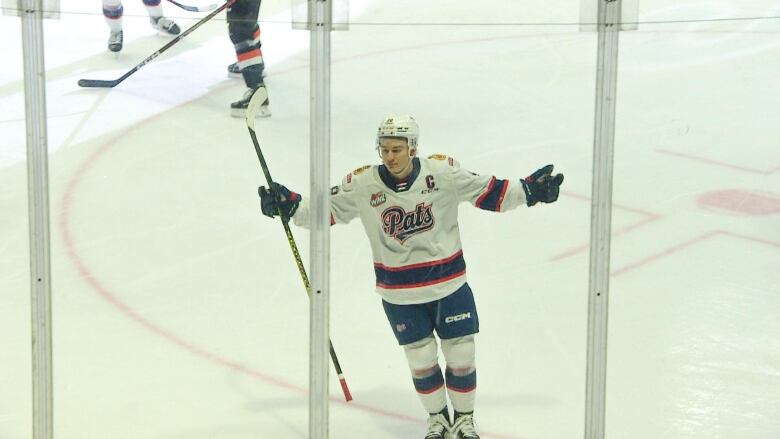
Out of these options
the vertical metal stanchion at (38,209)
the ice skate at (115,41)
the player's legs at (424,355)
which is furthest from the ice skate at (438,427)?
the ice skate at (115,41)

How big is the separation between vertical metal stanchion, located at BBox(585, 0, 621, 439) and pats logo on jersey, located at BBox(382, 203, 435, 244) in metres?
0.43

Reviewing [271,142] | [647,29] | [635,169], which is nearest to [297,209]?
[271,142]

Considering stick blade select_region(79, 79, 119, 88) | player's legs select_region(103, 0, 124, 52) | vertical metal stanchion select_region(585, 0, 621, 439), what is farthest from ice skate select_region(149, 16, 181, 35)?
vertical metal stanchion select_region(585, 0, 621, 439)

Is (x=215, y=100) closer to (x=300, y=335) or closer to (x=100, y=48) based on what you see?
(x=100, y=48)

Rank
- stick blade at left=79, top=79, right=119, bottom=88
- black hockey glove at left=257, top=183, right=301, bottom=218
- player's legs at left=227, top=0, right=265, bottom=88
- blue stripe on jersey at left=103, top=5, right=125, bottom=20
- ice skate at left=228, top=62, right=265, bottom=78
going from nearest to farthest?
black hockey glove at left=257, top=183, right=301, bottom=218 → blue stripe on jersey at left=103, top=5, right=125, bottom=20 → player's legs at left=227, top=0, right=265, bottom=88 → stick blade at left=79, top=79, right=119, bottom=88 → ice skate at left=228, top=62, right=265, bottom=78

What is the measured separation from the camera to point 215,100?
5.34 m

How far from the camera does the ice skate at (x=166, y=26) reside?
4977 mm

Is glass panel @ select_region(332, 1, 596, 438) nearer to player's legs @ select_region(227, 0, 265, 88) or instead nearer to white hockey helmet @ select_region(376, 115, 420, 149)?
white hockey helmet @ select_region(376, 115, 420, 149)

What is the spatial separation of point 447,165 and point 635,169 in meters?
1.81

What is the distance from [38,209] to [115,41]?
232 cm

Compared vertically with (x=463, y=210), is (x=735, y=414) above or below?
below

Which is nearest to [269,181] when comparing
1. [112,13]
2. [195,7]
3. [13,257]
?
[13,257]

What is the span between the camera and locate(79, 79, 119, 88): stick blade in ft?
17.2

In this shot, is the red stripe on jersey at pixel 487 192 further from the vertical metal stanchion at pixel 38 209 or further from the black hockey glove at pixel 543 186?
the vertical metal stanchion at pixel 38 209
